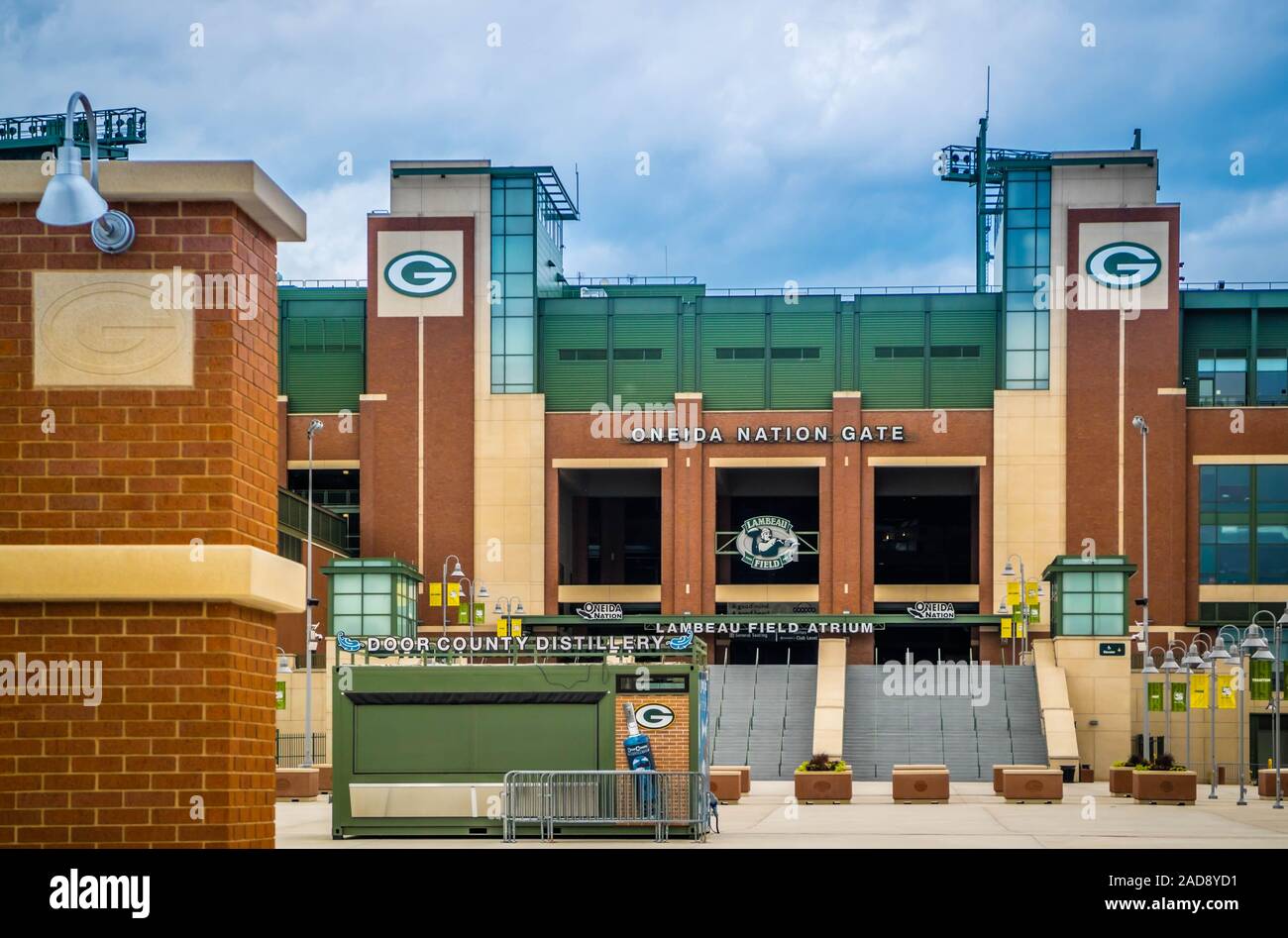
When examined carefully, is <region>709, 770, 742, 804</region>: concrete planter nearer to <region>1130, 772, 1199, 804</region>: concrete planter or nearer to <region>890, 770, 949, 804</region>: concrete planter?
<region>890, 770, 949, 804</region>: concrete planter

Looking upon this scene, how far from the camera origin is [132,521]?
33.4 ft

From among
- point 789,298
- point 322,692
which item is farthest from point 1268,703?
point 322,692

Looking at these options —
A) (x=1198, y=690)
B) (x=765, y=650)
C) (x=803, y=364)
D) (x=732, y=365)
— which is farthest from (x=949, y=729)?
(x=765, y=650)

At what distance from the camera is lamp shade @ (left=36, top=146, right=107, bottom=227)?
9633 mm

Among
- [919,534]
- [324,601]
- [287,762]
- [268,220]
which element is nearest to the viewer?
[268,220]

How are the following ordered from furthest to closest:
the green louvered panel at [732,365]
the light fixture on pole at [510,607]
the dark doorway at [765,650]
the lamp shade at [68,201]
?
the dark doorway at [765,650] → the green louvered panel at [732,365] → the light fixture on pole at [510,607] → the lamp shade at [68,201]

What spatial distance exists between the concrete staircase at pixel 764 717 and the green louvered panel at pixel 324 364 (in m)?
22.3

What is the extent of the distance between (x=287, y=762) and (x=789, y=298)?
31756 millimetres

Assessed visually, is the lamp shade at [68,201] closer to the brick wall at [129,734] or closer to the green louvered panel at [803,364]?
the brick wall at [129,734]

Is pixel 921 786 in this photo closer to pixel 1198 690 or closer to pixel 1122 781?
pixel 1122 781

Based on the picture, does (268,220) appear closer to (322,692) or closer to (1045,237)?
(322,692)

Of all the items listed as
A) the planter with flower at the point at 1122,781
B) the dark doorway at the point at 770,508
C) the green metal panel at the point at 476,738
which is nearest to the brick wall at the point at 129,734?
the green metal panel at the point at 476,738

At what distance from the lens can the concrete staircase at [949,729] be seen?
205 ft
